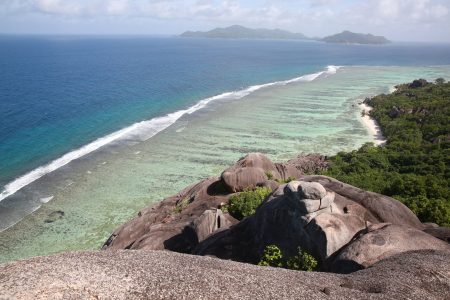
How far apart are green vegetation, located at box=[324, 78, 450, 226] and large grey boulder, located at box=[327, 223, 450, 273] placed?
34.0 ft

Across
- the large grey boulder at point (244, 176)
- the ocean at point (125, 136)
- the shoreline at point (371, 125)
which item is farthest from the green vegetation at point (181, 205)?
the shoreline at point (371, 125)

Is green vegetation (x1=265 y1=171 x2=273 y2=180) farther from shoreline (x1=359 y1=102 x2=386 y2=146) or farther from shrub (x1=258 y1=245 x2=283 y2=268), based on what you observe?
shoreline (x1=359 y1=102 x2=386 y2=146)

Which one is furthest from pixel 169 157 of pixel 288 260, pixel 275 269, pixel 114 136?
pixel 275 269

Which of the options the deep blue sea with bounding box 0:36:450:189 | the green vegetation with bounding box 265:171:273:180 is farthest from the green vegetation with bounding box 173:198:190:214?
the deep blue sea with bounding box 0:36:450:189

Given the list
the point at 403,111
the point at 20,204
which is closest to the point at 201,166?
the point at 20,204

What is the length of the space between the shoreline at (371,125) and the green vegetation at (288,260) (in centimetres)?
4791

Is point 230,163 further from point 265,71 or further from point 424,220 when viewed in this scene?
point 265,71

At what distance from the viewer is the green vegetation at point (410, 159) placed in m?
34.8

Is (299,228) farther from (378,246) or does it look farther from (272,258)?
(378,246)

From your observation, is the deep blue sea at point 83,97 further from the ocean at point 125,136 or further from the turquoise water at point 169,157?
the turquoise water at point 169,157

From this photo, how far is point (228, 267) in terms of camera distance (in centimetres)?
1628

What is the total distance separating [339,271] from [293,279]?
3235mm

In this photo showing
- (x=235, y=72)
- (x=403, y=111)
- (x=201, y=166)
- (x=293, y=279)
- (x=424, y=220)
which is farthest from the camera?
(x=235, y=72)

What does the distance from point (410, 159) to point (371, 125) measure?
85.8 feet
